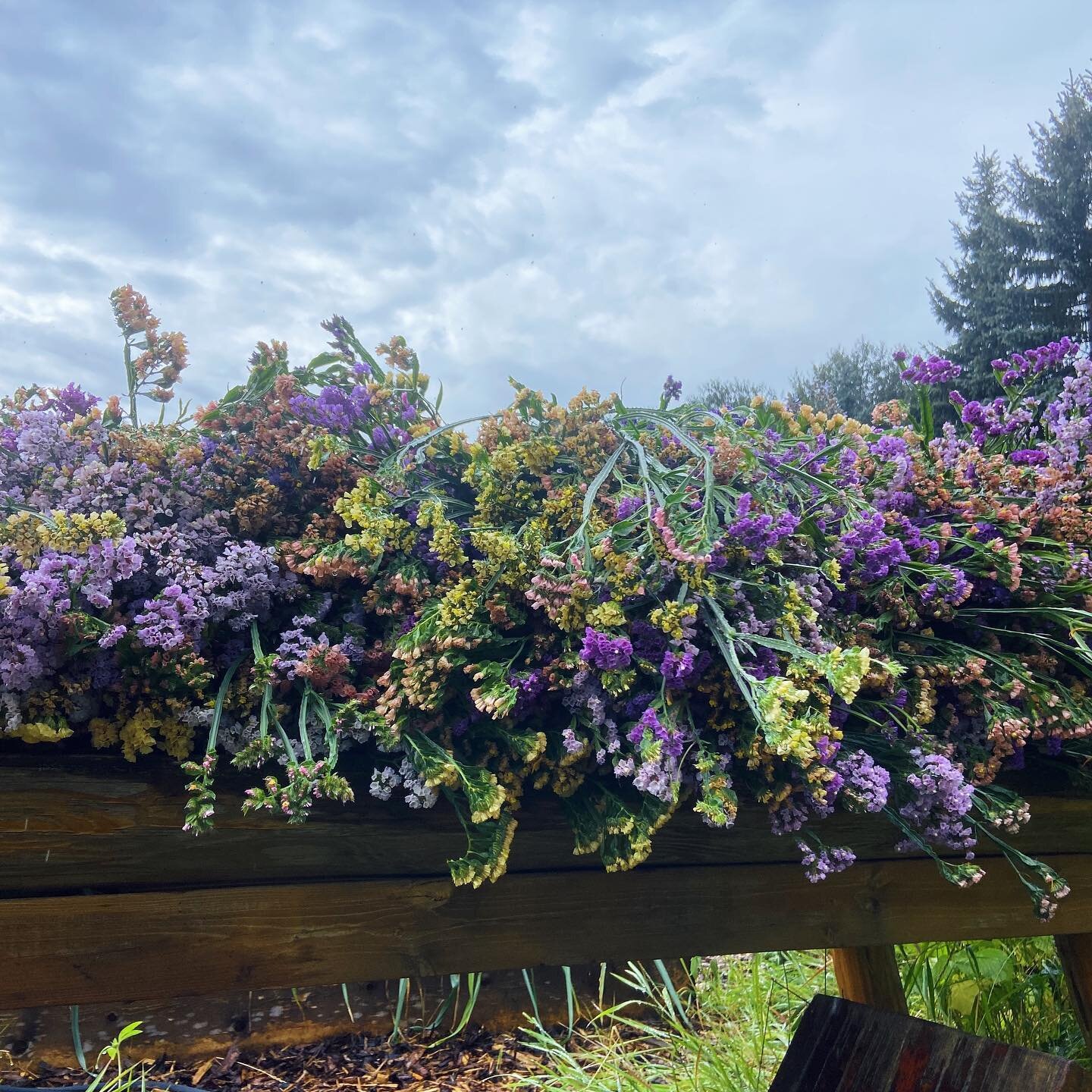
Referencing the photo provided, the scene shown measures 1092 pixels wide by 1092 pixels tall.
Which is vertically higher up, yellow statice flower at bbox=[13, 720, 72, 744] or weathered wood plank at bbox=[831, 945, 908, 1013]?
yellow statice flower at bbox=[13, 720, 72, 744]

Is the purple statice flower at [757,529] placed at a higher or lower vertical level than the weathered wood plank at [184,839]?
higher

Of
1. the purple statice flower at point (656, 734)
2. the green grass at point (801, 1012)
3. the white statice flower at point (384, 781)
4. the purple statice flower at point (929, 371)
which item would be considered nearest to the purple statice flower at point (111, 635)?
the white statice flower at point (384, 781)

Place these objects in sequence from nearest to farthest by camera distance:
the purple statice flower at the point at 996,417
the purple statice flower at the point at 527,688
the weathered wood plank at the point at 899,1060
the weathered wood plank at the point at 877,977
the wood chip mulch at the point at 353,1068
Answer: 1. the purple statice flower at the point at 527,688
2. the weathered wood plank at the point at 899,1060
3. the purple statice flower at the point at 996,417
4. the weathered wood plank at the point at 877,977
5. the wood chip mulch at the point at 353,1068

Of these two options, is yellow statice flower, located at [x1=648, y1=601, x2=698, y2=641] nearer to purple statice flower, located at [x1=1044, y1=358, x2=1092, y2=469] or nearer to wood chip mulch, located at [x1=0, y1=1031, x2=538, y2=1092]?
purple statice flower, located at [x1=1044, y1=358, x2=1092, y2=469]

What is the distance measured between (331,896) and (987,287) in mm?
18734

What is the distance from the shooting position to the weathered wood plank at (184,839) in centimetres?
111

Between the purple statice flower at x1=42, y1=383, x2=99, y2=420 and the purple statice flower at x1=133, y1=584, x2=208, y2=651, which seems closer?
the purple statice flower at x1=133, y1=584, x2=208, y2=651

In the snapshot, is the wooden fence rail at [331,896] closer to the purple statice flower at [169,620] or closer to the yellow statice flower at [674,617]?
the purple statice flower at [169,620]

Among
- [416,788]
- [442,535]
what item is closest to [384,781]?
[416,788]

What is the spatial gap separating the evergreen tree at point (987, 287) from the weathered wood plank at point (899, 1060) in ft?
46.4

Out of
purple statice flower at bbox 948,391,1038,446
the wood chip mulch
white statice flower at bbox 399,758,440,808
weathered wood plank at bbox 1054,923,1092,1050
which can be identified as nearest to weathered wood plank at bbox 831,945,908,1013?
weathered wood plank at bbox 1054,923,1092,1050

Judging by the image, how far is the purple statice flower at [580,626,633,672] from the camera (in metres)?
1.01

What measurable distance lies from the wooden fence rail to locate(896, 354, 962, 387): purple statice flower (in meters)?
0.89

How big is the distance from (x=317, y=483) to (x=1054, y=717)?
1186 millimetres
